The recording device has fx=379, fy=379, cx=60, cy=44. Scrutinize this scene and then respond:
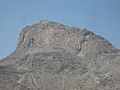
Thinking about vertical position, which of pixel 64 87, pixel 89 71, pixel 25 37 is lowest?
pixel 64 87

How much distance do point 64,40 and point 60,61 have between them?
1899 cm

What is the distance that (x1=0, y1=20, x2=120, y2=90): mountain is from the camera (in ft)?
391

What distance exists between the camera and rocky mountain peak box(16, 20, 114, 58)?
154 metres

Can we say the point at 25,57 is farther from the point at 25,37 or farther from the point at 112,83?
the point at 112,83

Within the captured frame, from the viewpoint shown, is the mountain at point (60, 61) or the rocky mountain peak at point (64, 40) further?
the rocky mountain peak at point (64, 40)

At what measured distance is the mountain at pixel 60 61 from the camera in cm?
11906

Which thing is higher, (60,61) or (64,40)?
(64,40)

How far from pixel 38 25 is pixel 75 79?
174 feet

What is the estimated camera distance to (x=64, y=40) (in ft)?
520

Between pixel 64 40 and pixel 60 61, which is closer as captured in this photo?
pixel 60 61

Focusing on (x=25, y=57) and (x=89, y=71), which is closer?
(x=89, y=71)

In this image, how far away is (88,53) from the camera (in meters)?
152

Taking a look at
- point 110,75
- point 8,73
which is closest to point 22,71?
point 8,73

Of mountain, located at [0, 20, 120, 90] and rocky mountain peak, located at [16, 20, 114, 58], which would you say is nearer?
mountain, located at [0, 20, 120, 90]
